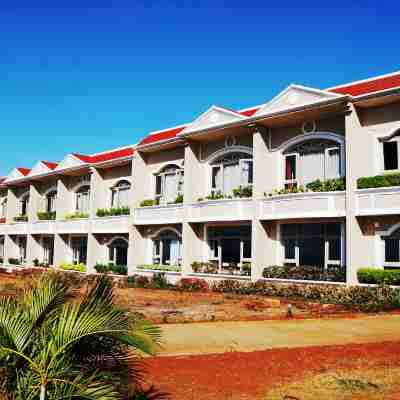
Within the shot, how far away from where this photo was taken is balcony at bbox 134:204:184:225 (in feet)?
81.1

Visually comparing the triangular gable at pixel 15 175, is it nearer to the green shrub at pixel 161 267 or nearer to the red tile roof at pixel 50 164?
the red tile roof at pixel 50 164

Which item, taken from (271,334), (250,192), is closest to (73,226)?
(250,192)

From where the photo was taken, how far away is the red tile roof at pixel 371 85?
17781 millimetres

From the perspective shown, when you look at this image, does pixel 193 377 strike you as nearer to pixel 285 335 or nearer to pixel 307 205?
pixel 285 335

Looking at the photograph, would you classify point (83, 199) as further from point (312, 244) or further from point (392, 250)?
point (392, 250)

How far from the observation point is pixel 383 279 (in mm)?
16625

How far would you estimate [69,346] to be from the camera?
175 inches

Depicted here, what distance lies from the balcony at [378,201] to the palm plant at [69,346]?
1410cm

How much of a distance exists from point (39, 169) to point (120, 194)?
915 cm

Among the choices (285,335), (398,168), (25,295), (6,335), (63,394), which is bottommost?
(285,335)

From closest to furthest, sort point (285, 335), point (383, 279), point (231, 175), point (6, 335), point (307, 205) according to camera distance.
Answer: point (6, 335)
point (285, 335)
point (383, 279)
point (307, 205)
point (231, 175)

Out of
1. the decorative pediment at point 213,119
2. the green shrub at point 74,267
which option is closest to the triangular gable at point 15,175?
the green shrub at point 74,267

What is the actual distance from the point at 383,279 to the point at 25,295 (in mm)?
14267

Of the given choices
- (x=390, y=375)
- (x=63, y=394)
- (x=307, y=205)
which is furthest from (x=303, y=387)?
(x=307, y=205)
